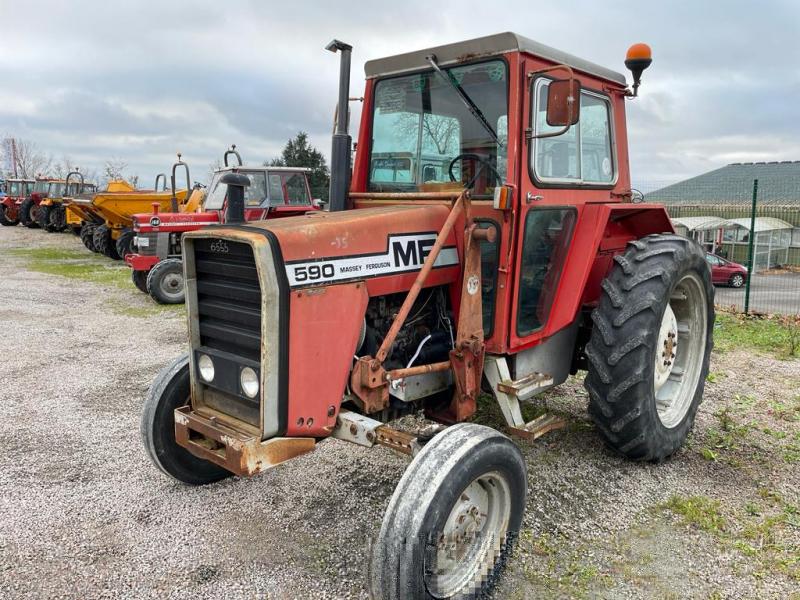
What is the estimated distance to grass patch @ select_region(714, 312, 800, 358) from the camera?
6.58m

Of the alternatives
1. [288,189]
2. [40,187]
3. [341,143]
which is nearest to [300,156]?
[40,187]

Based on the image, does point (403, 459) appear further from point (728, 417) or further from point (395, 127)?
point (728, 417)

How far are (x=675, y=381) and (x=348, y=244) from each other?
2.72 metres

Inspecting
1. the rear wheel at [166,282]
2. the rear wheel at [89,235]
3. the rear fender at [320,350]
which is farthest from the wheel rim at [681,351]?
the rear wheel at [89,235]

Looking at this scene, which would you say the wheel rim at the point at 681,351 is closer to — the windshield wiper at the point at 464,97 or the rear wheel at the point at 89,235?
the windshield wiper at the point at 464,97

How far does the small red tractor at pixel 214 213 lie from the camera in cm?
1011

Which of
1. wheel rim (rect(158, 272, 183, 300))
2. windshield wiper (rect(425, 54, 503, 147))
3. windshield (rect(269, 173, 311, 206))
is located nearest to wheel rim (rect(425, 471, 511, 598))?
windshield wiper (rect(425, 54, 503, 147))

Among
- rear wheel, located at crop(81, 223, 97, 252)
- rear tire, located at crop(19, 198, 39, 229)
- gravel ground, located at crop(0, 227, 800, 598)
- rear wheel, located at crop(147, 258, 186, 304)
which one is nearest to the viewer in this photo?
gravel ground, located at crop(0, 227, 800, 598)

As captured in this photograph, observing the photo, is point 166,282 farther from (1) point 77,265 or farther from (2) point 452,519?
(2) point 452,519

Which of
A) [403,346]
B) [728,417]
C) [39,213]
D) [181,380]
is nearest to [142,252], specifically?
[181,380]

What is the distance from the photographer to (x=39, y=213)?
23516mm

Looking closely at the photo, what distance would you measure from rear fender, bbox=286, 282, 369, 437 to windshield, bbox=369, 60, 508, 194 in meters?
1.04

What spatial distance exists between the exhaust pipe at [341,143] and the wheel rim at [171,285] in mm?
6320

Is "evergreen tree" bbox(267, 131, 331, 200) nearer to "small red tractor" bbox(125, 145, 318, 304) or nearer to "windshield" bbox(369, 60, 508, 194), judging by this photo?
"small red tractor" bbox(125, 145, 318, 304)
